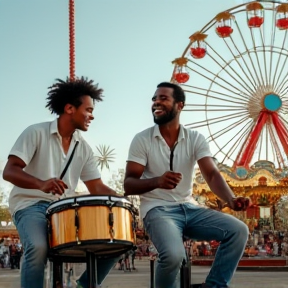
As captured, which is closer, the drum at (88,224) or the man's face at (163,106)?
the drum at (88,224)

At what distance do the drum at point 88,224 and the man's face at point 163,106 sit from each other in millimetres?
831

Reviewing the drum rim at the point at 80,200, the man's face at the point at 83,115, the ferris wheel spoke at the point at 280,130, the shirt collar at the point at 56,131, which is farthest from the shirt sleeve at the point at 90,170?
the ferris wheel spoke at the point at 280,130

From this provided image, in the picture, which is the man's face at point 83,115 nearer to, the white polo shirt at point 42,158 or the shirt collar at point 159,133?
the white polo shirt at point 42,158

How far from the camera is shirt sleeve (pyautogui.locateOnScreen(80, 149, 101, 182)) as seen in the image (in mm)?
4926

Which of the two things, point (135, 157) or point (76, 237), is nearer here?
point (76, 237)

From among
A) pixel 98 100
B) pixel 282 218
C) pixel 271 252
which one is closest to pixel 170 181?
pixel 98 100

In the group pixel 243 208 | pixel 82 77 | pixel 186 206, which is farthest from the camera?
pixel 82 77

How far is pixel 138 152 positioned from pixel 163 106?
0.40 m

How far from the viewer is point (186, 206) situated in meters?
4.64

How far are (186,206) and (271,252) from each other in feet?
86.3

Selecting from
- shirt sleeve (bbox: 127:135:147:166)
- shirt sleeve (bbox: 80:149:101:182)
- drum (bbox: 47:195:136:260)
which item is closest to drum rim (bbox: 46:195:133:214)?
drum (bbox: 47:195:136:260)

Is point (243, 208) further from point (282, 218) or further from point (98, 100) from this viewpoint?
point (282, 218)

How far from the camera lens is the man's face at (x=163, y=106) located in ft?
15.8

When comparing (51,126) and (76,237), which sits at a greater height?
(51,126)
